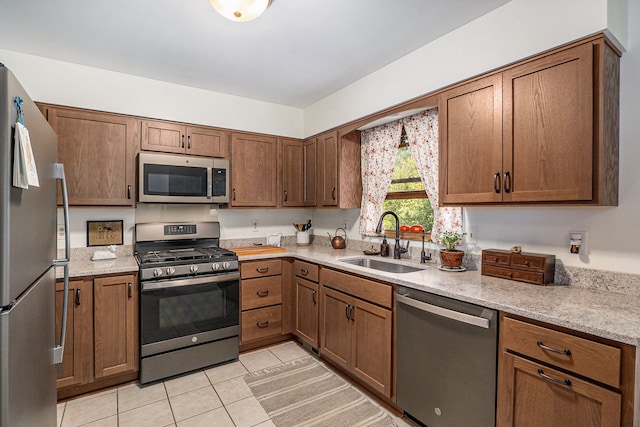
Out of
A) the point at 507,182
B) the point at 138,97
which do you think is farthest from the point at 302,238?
the point at 507,182

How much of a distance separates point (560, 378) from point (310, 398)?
161 cm

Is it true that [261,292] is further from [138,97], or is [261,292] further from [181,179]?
[138,97]

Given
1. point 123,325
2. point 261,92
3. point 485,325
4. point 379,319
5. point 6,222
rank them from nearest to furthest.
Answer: point 6,222 → point 485,325 → point 379,319 → point 123,325 → point 261,92

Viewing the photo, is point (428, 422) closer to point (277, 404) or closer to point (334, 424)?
point (334, 424)

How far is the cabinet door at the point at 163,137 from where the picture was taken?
2971 mm

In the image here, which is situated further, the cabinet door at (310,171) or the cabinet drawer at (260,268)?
the cabinet door at (310,171)

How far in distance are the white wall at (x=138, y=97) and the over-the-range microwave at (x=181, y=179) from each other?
485 mm

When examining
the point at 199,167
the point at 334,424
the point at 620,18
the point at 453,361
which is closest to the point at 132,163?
the point at 199,167

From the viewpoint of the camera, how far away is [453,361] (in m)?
1.76

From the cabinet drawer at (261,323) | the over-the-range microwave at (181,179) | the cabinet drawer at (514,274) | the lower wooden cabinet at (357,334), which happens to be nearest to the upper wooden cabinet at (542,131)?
the cabinet drawer at (514,274)

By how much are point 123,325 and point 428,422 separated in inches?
88.2

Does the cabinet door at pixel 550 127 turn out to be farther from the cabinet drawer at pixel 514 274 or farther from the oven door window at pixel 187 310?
the oven door window at pixel 187 310

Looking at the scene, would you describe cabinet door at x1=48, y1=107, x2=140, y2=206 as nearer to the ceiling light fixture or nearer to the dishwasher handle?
the ceiling light fixture

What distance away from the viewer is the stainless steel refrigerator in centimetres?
81
